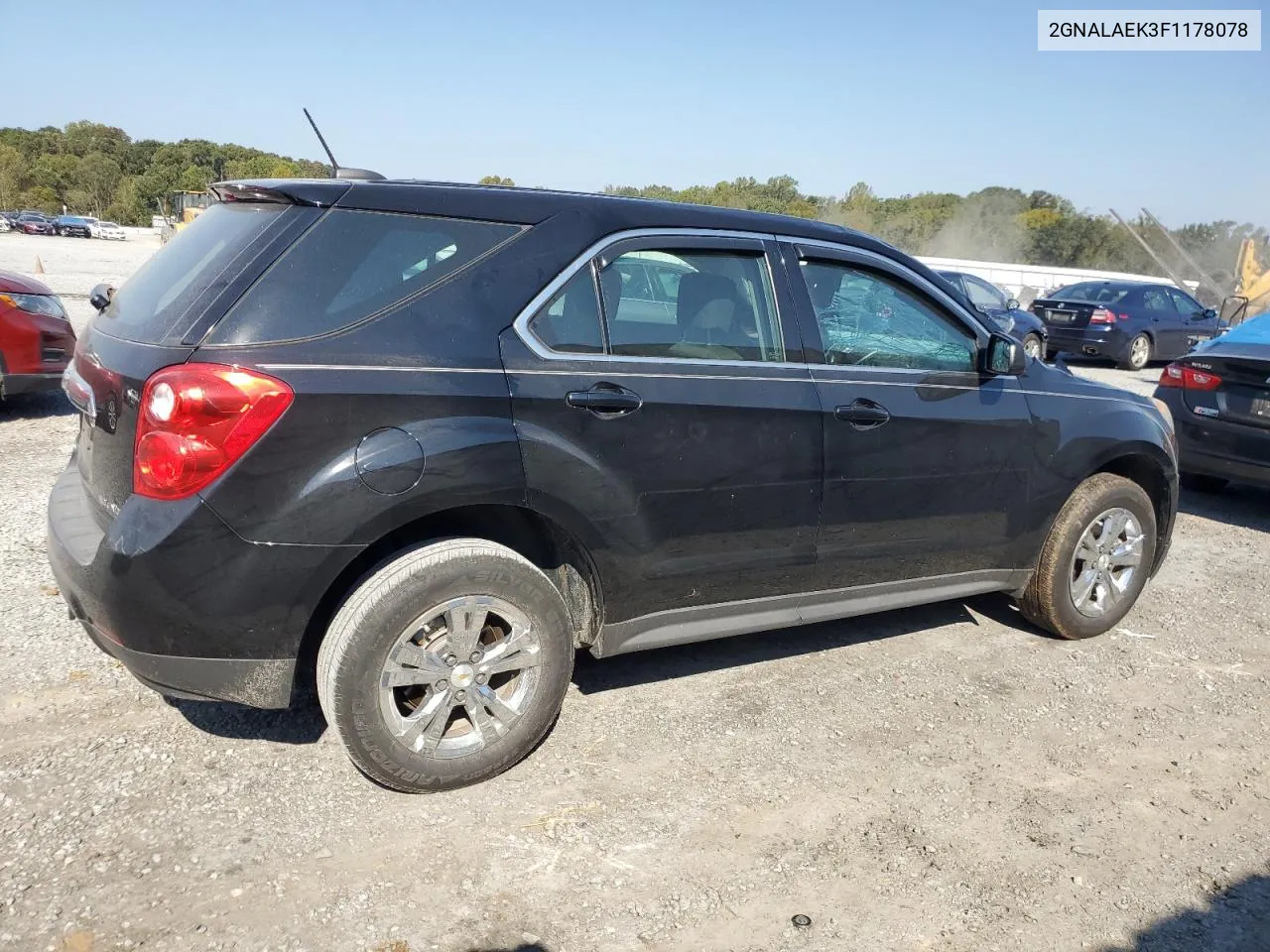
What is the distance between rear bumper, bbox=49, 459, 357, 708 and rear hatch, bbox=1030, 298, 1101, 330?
15955 millimetres

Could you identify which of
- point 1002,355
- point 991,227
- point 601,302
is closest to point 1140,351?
point 1002,355

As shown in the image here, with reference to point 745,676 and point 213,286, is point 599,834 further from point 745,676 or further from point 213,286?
point 213,286

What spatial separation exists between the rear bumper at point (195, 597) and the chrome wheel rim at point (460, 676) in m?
0.32

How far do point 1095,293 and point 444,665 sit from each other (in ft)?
53.9

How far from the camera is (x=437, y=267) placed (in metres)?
3.02

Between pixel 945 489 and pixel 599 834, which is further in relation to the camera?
pixel 945 489

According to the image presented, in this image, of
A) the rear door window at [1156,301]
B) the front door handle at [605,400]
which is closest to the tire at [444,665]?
the front door handle at [605,400]

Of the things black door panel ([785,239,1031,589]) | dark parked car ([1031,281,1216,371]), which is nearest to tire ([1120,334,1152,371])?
dark parked car ([1031,281,1216,371])

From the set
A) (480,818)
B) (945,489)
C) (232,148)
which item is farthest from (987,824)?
(232,148)

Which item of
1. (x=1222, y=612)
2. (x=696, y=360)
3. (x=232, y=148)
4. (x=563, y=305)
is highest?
(x=232, y=148)

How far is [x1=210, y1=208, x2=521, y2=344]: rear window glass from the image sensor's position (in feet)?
9.04

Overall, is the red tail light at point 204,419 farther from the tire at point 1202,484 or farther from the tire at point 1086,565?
the tire at point 1202,484

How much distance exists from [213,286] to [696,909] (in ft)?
7.27

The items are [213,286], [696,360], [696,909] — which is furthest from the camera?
[696,360]
